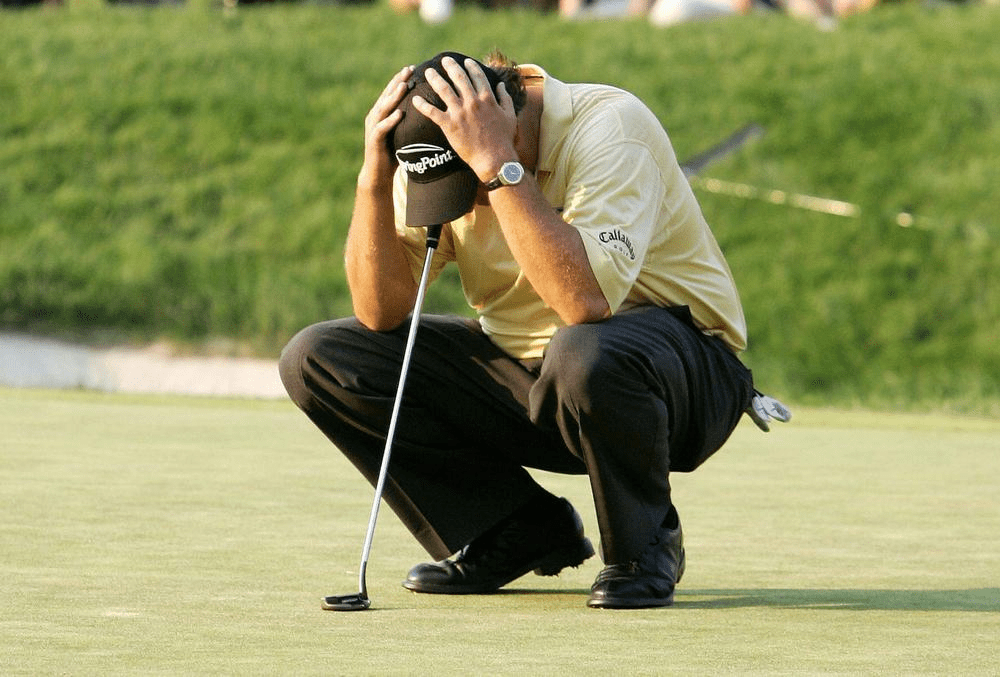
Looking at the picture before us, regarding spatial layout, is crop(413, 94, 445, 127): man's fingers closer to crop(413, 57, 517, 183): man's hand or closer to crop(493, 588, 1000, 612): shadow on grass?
crop(413, 57, 517, 183): man's hand

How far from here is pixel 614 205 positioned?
141 inches

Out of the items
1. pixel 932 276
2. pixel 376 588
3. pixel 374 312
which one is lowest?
pixel 932 276

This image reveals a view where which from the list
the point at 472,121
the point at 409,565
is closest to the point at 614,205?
the point at 472,121

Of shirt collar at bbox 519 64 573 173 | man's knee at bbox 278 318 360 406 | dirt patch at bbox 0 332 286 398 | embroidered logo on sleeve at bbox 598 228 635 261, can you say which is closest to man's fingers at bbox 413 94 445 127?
shirt collar at bbox 519 64 573 173

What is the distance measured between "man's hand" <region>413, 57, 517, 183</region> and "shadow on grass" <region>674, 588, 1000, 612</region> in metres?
0.93

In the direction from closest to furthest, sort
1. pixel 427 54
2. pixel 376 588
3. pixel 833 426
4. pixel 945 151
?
pixel 376 588 → pixel 833 426 → pixel 945 151 → pixel 427 54

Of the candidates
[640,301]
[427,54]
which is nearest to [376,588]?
[640,301]

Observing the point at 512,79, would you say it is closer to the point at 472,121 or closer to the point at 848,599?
the point at 472,121

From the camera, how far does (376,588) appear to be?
3822 mm

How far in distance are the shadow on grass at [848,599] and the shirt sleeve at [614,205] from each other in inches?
24.5

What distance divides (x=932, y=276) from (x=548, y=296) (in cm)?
940

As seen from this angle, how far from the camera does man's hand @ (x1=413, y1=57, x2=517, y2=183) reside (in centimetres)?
353

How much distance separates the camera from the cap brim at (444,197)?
3643mm

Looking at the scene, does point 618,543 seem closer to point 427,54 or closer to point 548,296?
point 548,296
